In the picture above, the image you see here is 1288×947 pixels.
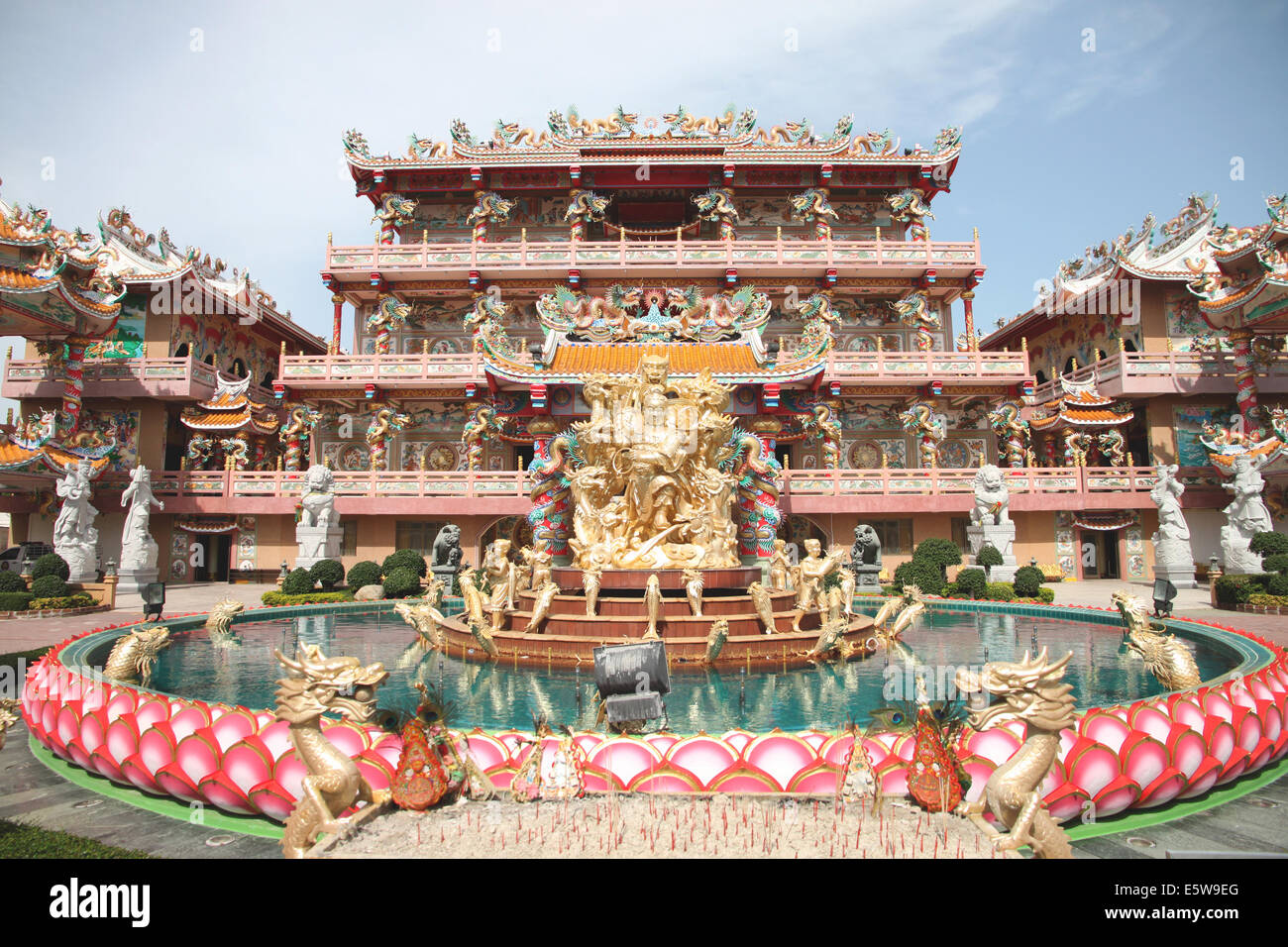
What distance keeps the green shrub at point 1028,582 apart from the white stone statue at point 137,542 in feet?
75.9

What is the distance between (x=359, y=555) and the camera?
23953 millimetres

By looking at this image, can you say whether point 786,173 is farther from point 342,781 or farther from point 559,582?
point 342,781

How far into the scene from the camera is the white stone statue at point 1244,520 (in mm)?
18609

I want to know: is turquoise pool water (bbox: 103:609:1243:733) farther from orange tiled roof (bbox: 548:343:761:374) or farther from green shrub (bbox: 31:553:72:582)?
orange tiled roof (bbox: 548:343:761:374)

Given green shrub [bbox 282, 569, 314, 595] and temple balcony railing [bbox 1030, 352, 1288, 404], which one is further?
temple balcony railing [bbox 1030, 352, 1288, 404]

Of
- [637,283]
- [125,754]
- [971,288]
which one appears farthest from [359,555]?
[971,288]

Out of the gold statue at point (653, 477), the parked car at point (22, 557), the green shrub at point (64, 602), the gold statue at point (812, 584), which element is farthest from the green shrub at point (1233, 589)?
the parked car at point (22, 557)

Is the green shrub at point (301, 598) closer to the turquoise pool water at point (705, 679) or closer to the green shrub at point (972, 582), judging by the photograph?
the turquoise pool water at point (705, 679)

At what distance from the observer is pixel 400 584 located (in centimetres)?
1786

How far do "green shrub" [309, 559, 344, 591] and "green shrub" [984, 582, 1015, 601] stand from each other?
640 inches

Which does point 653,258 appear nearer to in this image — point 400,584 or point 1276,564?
point 400,584

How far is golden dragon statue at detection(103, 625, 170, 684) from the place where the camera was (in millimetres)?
7617

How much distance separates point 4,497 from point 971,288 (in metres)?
35.9

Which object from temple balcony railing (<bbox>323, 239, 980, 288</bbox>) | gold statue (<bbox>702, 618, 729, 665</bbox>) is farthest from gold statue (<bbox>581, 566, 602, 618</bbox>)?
temple balcony railing (<bbox>323, 239, 980, 288</bbox>)
